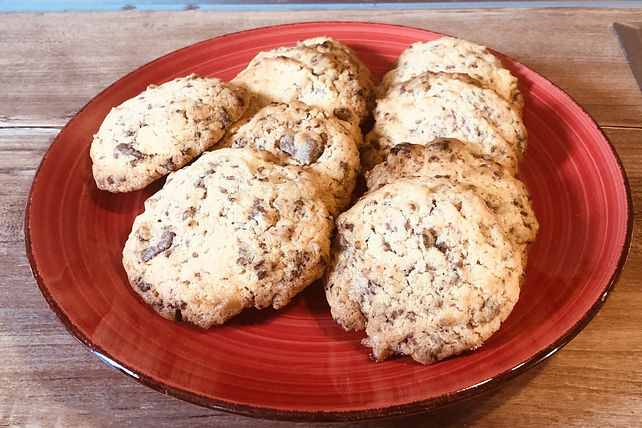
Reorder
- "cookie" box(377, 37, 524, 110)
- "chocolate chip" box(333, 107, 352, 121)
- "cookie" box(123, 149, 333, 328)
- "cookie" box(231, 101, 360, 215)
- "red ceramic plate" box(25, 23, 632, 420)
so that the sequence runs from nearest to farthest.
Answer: "red ceramic plate" box(25, 23, 632, 420), "cookie" box(123, 149, 333, 328), "cookie" box(231, 101, 360, 215), "chocolate chip" box(333, 107, 352, 121), "cookie" box(377, 37, 524, 110)

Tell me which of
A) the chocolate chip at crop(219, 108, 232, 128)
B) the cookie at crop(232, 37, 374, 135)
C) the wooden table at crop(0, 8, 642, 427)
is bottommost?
the wooden table at crop(0, 8, 642, 427)

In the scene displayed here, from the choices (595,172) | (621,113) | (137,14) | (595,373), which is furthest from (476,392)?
(137,14)

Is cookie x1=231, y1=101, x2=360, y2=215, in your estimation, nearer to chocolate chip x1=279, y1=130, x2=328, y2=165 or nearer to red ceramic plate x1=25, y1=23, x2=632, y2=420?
chocolate chip x1=279, y1=130, x2=328, y2=165

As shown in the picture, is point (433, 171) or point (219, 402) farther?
point (433, 171)

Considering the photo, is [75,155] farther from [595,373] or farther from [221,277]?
[595,373]

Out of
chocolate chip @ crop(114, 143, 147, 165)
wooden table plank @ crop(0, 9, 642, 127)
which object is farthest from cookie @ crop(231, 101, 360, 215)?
wooden table plank @ crop(0, 9, 642, 127)

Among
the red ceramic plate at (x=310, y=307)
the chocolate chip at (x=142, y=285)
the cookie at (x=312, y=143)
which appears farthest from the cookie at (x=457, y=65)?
the chocolate chip at (x=142, y=285)

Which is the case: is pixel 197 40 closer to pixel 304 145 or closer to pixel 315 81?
pixel 315 81
